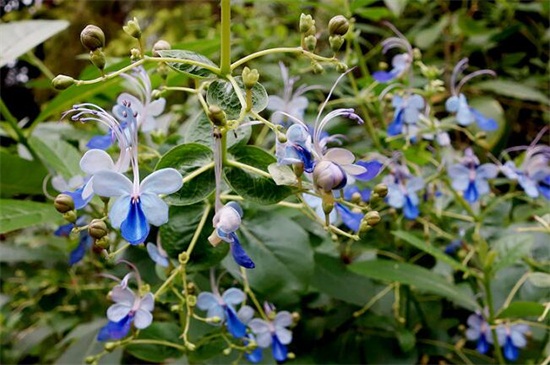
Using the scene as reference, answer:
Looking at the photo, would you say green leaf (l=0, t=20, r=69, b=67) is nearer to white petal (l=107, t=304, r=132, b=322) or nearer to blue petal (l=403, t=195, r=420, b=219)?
white petal (l=107, t=304, r=132, b=322)

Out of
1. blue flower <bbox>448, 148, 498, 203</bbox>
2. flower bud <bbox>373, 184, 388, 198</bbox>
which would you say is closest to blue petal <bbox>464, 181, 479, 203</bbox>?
blue flower <bbox>448, 148, 498, 203</bbox>

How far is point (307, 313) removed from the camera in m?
0.73

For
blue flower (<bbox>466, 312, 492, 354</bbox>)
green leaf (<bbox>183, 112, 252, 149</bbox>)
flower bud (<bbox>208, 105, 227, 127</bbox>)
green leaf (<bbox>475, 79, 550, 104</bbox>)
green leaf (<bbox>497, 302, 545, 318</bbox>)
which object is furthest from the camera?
green leaf (<bbox>475, 79, 550, 104</bbox>)

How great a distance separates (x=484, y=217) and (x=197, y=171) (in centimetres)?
45

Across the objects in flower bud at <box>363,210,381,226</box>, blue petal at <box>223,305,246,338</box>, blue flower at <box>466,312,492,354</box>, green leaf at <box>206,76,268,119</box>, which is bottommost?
blue flower at <box>466,312,492,354</box>

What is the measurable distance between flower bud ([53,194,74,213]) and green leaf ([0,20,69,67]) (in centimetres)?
35

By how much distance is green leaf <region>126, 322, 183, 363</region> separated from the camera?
56 centimetres

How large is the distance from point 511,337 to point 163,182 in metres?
0.46

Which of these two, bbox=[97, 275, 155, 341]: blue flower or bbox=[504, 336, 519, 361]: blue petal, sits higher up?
bbox=[97, 275, 155, 341]: blue flower

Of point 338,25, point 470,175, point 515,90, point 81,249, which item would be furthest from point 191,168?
point 515,90

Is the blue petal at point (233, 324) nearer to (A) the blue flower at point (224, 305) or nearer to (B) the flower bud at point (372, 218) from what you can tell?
(A) the blue flower at point (224, 305)

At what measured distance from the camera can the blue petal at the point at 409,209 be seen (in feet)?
2.15

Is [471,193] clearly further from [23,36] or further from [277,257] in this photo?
[23,36]

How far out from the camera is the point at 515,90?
103cm
